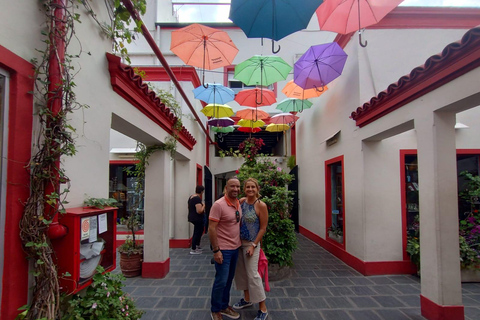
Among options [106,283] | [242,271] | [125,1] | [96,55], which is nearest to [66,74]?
[96,55]

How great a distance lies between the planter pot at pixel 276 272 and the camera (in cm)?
468

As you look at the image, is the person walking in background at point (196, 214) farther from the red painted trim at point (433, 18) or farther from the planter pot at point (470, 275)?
the red painted trim at point (433, 18)

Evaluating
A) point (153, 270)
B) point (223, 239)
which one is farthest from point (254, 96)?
point (223, 239)

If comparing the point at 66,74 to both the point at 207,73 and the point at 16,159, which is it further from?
the point at 207,73

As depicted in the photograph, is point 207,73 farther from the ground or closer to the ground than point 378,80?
farther from the ground

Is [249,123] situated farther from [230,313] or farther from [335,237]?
[230,313]

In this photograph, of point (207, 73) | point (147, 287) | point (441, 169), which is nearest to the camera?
point (441, 169)

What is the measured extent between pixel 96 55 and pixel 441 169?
13.3 feet

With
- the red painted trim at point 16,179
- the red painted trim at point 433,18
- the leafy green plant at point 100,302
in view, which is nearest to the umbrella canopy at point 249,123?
the red painted trim at point 433,18

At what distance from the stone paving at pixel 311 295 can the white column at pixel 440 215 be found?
488mm

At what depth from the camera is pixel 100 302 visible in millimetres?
2164

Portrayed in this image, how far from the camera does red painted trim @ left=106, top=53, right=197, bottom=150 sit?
279cm

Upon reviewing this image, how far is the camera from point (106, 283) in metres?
2.32

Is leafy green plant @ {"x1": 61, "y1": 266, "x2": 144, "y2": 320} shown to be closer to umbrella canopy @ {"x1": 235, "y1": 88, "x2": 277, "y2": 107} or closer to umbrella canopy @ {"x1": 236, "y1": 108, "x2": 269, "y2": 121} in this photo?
umbrella canopy @ {"x1": 235, "y1": 88, "x2": 277, "y2": 107}
